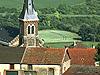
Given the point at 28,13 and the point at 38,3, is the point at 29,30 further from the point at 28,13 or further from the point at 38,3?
the point at 38,3

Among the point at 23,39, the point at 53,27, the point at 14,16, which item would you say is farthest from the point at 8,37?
the point at 14,16

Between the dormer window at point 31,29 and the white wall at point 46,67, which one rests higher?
the dormer window at point 31,29

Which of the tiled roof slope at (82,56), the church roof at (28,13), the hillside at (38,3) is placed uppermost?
the church roof at (28,13)

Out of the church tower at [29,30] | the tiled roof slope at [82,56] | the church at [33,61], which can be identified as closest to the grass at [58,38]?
the church tower at [29,30]

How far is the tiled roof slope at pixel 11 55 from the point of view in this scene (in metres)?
49.4

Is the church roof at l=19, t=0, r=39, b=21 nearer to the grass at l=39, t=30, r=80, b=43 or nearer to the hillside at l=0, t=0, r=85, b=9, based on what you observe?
the grass at l=39, t=30, r=80, b=43

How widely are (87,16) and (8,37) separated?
52.7 meters

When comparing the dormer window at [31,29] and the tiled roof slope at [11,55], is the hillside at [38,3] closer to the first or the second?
the dormer window at [31,29]

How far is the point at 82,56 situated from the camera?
54.5 m

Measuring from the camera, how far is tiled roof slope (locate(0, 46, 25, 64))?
4944 centimetres

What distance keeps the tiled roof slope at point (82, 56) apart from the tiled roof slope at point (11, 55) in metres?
5.80

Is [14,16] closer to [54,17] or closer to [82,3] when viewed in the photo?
[54,17]

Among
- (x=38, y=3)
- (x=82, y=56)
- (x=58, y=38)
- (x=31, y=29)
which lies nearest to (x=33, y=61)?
(x=82, y=56)

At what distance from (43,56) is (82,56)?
5.95 meters
